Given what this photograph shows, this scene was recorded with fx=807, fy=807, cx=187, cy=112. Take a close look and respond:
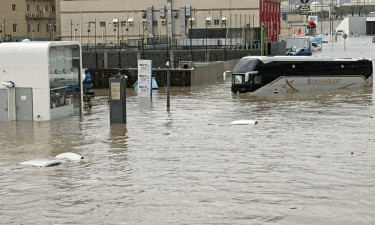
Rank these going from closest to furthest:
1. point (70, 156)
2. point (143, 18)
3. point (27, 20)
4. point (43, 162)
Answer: point (43, 162) → point (70, 156) → point (143, 18) → point (27, 20)

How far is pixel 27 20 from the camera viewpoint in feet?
406

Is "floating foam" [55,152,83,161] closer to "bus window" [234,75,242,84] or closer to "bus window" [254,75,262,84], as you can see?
"bus window" [254,75,262,84]

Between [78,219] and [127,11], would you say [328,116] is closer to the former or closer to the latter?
[78,219]

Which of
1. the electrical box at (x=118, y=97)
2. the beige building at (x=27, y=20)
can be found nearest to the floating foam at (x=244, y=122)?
the electrical box at (x=118, y=97)

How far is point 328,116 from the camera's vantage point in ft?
126

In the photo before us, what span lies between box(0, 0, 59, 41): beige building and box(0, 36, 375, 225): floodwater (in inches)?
3374

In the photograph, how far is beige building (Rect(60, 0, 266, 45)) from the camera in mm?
114625

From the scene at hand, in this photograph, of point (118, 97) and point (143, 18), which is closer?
point (118, 97)

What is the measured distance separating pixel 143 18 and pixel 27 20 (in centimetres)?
1882

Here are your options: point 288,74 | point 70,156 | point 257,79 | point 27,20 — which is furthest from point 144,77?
point 27,20

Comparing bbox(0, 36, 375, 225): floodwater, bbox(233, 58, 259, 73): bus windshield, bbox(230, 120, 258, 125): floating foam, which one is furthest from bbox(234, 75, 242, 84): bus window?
bbox(230, 120, 258, 125): floating foam

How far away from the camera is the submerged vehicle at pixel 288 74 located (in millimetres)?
53156

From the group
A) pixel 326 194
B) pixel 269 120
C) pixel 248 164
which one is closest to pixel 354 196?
pixel 326 194

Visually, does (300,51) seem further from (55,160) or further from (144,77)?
(55,160)
